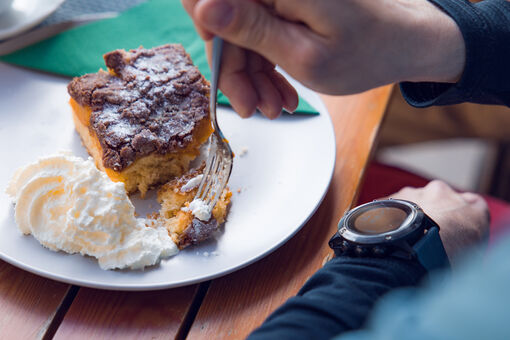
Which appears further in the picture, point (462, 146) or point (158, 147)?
point (462, 146)

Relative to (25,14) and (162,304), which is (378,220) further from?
(25,14)

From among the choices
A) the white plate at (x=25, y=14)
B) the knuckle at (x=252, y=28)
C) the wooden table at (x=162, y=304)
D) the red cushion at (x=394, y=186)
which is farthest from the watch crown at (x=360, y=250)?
the white plate at (x=25, y=14)

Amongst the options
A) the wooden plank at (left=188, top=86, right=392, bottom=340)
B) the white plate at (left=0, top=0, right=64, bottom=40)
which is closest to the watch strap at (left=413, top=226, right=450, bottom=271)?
the wooden plank at (left=188, top=86, right=392, bottom=340)

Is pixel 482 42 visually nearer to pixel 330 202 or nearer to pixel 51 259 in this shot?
pixel 330 202

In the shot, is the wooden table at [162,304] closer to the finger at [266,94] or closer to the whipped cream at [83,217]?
the whipped cream at [83,217]

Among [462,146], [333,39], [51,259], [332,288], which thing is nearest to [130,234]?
[51,259]

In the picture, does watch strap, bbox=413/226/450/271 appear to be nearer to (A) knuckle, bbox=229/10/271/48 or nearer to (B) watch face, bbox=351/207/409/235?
(B) watch face, bbox=351/207/409/235
